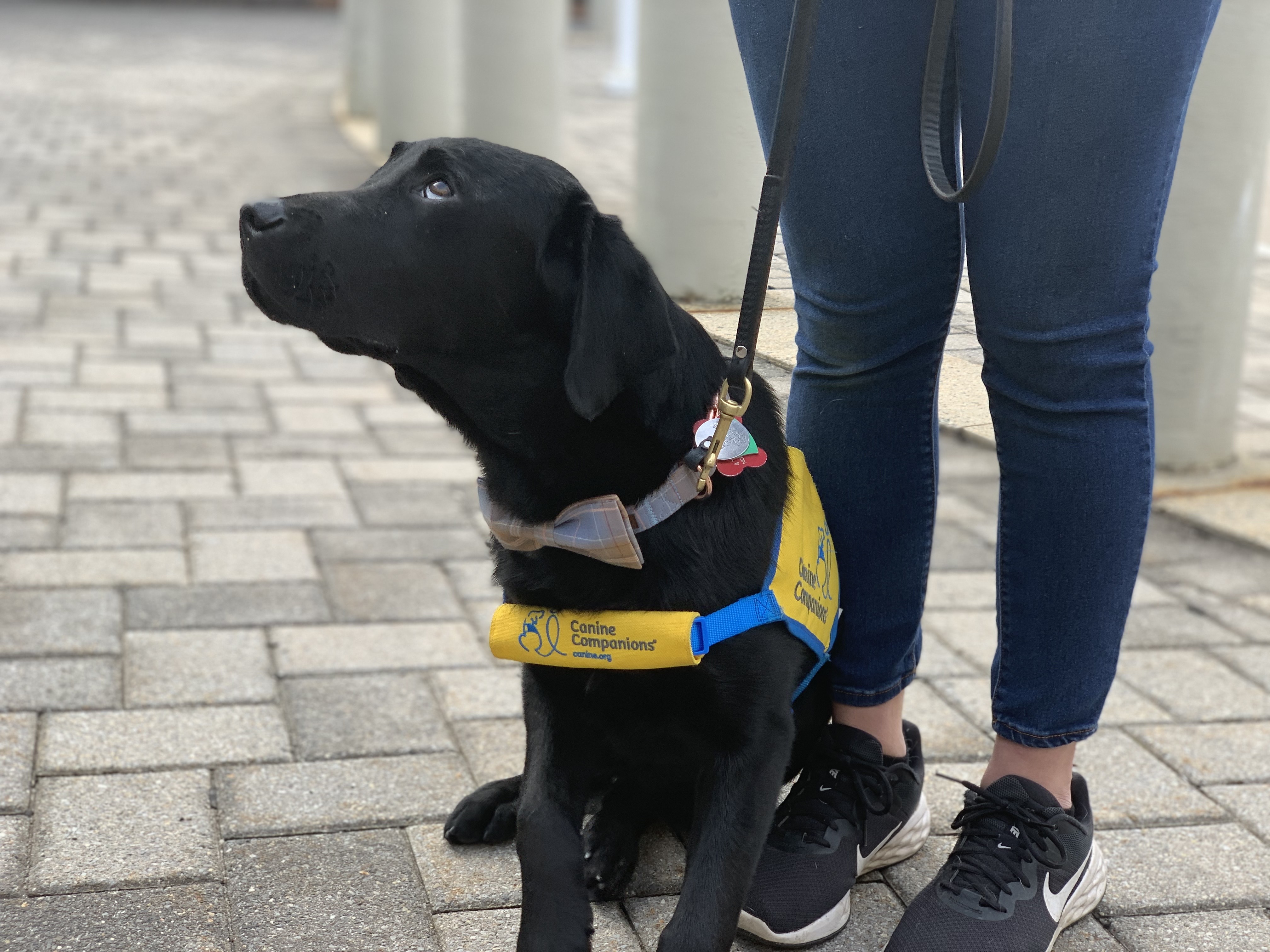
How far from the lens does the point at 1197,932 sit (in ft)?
6.11

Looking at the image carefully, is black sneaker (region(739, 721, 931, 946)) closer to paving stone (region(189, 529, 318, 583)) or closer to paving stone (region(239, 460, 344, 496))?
paving stone (region(189, 529, 318, 583))

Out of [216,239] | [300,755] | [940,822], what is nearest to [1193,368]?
[940,822]

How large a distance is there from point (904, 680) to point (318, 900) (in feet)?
2.83

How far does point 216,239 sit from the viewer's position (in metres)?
6.98

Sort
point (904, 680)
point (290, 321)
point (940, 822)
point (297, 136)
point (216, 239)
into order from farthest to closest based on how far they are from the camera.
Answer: point (297, 136)
point (216, 239)
point (940, 822)
point (904, 680)
point (290, 321)

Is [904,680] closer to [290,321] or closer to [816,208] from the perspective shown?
[816,208]

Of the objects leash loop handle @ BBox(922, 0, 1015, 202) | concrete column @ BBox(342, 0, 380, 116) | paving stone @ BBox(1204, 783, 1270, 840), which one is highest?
leash loop handle @ BBox(922, 0, 1015, 202)

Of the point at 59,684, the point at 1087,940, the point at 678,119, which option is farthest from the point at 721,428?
the point at 678,119

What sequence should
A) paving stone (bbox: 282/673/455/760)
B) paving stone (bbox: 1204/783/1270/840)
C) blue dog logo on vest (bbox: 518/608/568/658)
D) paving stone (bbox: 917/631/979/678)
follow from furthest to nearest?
paving stone (bbox: 917/631/979/678)
paving stone (bbox: 282/673/455/760)
paving stone (bbox: 1204/783/1270/840)
blue dog logo on vest (bbox: 518/608/568/658)

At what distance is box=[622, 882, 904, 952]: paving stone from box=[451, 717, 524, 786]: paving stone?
0.38 metres

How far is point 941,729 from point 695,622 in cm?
102

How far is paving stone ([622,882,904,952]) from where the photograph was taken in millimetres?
1812

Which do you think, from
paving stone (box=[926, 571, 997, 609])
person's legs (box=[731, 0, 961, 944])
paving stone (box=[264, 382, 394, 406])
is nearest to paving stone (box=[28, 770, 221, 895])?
person's legs (box=[731, 0, 961, 944])

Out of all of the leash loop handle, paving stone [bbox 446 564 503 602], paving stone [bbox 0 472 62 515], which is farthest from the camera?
paving stone [bbox 0 472 62 515]
